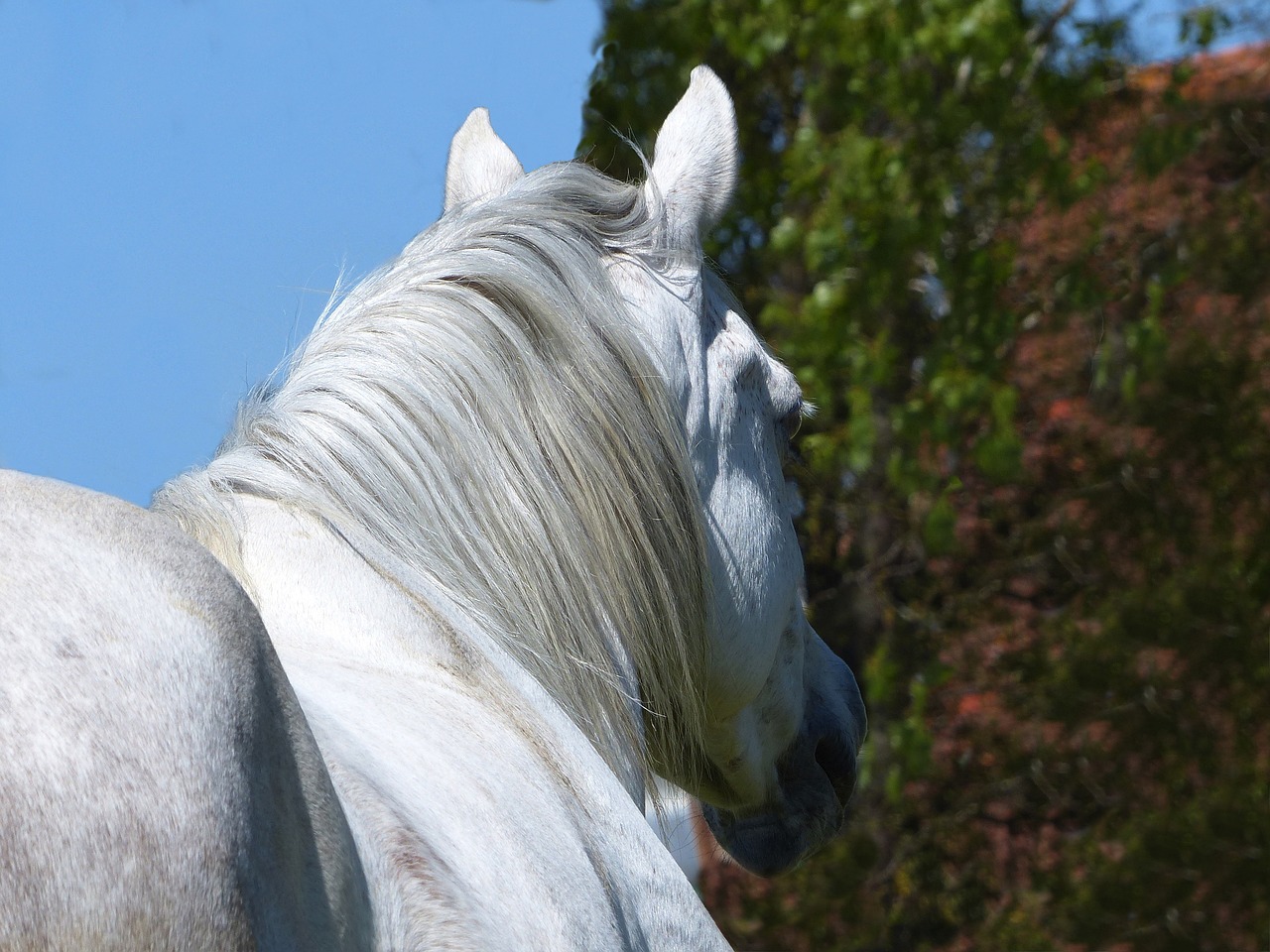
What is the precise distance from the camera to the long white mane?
1.33m

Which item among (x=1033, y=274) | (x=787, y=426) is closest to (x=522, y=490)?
(x=787, y=426)

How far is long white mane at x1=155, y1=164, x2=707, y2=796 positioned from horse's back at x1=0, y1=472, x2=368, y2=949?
1.24 ft

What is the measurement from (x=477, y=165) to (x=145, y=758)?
4.46 ft

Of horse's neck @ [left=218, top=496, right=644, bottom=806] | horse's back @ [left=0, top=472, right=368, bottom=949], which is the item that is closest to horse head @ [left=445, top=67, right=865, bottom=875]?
horse's neck @ [left=218, top=496, right=644, bottom=806]

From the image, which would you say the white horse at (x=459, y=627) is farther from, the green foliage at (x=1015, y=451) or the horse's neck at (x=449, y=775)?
the green foliage at (x=1015, y=451)

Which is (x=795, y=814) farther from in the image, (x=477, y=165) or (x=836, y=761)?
(x=477, y=165)

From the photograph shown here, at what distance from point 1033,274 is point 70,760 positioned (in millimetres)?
3643

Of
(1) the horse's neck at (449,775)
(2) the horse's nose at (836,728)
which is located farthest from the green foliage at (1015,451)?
(1) the horse's neck at (449,775)

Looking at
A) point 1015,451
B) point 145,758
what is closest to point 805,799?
point 145,758

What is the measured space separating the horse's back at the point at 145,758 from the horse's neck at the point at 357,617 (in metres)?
0.31

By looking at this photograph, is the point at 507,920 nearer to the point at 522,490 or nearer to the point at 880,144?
the point at 522,490

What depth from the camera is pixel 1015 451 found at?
366 centimetres

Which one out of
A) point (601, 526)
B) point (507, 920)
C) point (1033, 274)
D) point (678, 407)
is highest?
point (1033, 274)

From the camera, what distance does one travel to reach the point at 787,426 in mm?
1917
